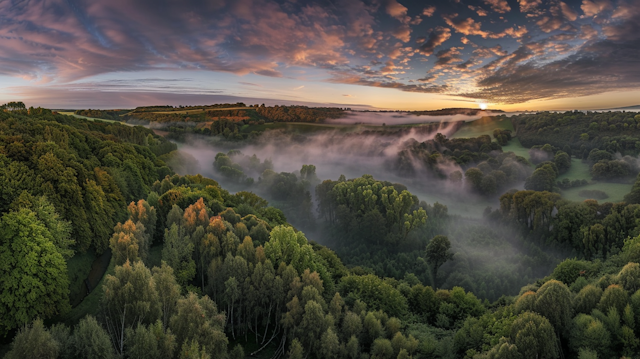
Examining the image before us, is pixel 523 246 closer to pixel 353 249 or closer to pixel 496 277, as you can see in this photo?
pixel 496 277

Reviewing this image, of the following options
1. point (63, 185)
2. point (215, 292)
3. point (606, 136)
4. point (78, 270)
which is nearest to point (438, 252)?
point (215, 292)

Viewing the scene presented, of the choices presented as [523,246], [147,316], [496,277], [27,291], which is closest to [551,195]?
[523,246]

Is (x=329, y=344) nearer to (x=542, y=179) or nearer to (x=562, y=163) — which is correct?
(x=542, y=179)

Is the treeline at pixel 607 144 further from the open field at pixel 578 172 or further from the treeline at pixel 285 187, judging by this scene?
the treeline at pixel 285 187

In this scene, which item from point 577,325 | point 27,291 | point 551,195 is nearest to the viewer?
point 27,291

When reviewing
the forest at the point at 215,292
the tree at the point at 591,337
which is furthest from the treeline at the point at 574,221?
the tree at the point at 591,337

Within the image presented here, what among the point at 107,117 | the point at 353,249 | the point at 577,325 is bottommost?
the point at 353,249
